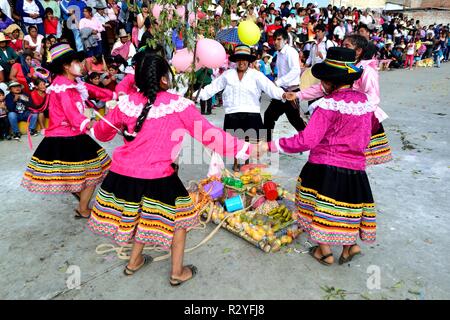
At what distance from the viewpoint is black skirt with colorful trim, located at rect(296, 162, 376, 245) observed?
3035 millimetres

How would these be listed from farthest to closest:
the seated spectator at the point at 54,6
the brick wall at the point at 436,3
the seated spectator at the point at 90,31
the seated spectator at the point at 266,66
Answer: the brick wall at the point at 436,3, the seated spectator at the point at 266,66, the seated spectator at the point at 90,31, the seated spectator at the point at 54,6

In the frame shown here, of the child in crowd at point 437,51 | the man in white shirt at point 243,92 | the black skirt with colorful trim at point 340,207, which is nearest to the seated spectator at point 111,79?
the man in white shirt at point 243,92

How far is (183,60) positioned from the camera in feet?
14.4

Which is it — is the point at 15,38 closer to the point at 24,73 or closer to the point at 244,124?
the point at 24,73

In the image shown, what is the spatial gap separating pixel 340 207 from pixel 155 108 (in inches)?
67.8

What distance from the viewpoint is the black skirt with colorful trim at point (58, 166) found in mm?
3805

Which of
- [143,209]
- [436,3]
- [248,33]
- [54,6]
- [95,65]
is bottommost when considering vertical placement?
[143,209]

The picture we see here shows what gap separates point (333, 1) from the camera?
2825 centimetres

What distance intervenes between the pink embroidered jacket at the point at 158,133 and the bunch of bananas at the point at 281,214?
4.67 feet

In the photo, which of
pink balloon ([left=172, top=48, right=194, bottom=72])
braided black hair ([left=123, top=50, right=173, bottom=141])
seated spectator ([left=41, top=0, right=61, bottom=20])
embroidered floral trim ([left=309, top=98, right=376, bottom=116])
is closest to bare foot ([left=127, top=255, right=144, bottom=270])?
braided black hair ([left=123, top=50, right=173, bottom=141])

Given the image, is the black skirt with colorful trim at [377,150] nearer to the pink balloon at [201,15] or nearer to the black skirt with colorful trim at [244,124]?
the black skirt with colorful trim at [244,124]

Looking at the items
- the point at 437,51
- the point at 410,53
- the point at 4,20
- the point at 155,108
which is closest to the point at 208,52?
the point at 155,108

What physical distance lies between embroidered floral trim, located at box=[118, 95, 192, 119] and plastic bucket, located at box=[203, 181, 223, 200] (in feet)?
5.67
